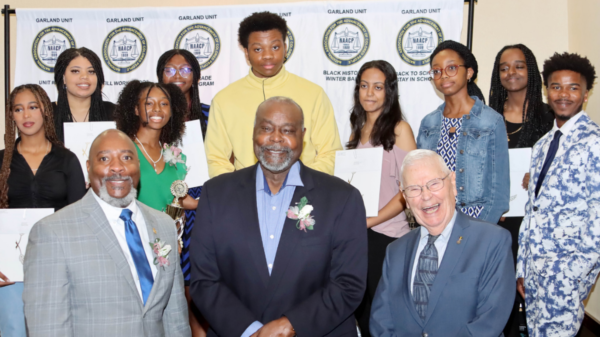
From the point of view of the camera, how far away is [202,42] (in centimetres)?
622

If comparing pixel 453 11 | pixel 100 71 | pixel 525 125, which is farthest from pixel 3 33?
pixel 525 125

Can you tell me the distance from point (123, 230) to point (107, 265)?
27cm

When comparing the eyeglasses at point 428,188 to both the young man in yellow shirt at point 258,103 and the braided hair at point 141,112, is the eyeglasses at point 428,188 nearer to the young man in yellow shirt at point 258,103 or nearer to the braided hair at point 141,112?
the young man in yellow shirt at point 258,103

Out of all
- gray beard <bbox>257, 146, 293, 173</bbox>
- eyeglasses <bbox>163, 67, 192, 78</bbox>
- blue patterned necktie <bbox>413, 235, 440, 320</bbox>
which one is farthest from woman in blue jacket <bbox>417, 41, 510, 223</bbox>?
eyeglasses <bbox>163, 67, 192, 78</bbox>

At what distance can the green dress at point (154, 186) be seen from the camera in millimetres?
4152

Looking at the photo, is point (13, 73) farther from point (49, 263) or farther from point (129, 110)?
point (49, 263)

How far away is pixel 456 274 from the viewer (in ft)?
9.21

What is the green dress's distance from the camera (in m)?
4.15

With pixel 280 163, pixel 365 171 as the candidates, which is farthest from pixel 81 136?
pixel 365 171

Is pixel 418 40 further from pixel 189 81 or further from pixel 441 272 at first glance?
pixel 441 272

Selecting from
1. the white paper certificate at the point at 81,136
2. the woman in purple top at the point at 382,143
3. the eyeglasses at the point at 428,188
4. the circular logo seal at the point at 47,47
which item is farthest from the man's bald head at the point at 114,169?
the circular logo seal at the point at 47,47

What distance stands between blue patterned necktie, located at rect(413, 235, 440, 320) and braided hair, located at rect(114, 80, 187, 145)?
8.28ft

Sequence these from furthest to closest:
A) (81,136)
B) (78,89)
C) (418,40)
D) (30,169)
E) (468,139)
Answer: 1. (418,40)
2. (78,89)
3. (81,136)
4. (468,139)
5. (30,169)

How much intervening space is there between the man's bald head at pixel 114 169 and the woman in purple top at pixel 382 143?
6.41ft
